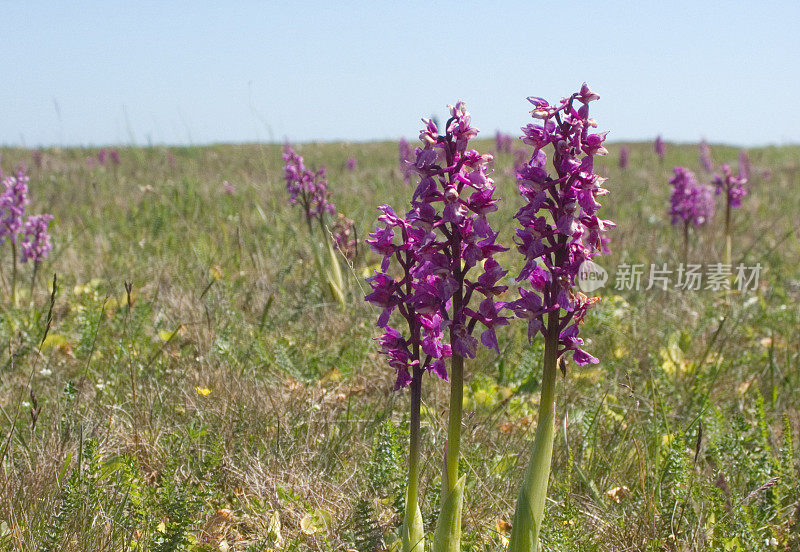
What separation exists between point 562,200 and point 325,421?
5.55ft

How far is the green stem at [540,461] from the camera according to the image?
1591 mm

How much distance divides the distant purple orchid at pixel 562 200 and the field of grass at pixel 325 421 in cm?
81

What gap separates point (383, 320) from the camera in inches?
66.2

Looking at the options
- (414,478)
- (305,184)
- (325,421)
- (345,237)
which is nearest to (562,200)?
(414,478)

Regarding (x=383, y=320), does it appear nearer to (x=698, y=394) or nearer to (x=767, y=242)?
(x=698, y=394)

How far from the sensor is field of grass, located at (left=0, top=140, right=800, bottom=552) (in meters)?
2.22

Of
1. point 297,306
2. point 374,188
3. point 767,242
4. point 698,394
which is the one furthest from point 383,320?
point 374,188

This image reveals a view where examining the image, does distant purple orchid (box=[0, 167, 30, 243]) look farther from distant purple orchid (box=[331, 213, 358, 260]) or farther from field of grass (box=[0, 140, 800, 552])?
distant purple orchid (box=[331, 213, 358, 260])

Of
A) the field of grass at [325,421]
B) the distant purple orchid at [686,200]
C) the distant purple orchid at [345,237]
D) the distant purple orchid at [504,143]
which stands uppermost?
the distant purple orchid at [504,143]

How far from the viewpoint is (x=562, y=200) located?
1.53 m

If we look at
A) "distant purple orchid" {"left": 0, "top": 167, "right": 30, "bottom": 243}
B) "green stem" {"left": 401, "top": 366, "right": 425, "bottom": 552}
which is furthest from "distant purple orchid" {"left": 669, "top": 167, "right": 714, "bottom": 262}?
"distant purple orchid" {"left": 0, "top": 167, "right": 30, "bottom": 243}

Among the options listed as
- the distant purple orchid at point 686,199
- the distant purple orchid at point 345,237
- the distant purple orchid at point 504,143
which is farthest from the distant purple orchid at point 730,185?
the distant purple orchid at point 504,143

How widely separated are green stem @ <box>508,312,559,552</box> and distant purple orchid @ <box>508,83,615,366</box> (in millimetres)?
80

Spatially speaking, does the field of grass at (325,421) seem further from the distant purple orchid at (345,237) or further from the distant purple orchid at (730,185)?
the distant purple orchid at (730,185)
